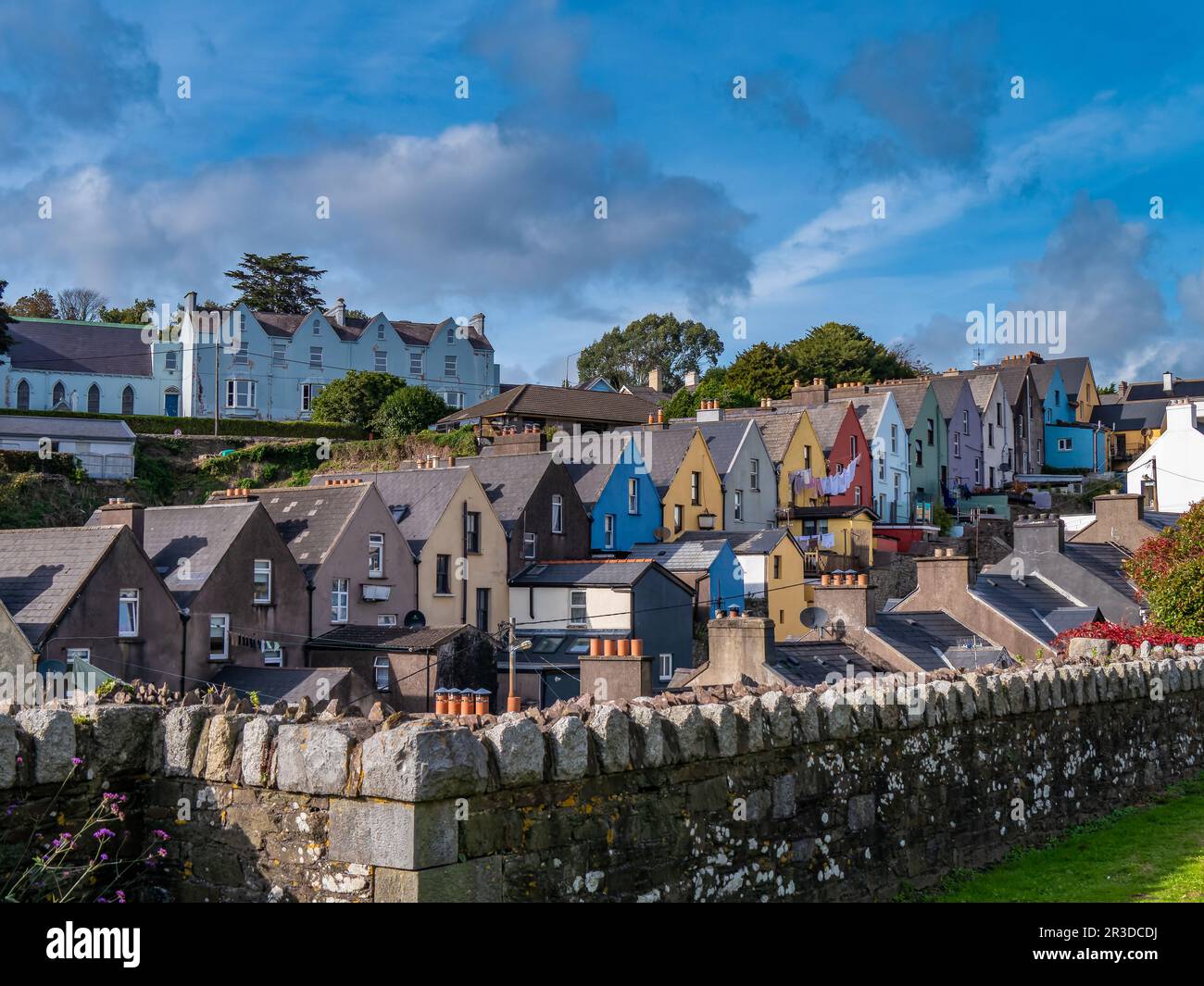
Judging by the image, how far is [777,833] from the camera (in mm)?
8914

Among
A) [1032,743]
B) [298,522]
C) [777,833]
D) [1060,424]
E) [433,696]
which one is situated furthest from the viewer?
[1060,424]

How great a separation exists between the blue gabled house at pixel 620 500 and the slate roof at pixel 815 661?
21.5m

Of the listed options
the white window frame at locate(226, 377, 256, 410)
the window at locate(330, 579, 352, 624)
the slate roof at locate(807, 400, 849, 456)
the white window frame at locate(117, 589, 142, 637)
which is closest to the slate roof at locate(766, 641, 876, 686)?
the white window frame at locate(117, 589, 142, 637)

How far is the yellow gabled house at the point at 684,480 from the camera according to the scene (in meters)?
50.3

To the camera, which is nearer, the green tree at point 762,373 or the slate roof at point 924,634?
Answer: the slate roof at point 924,634

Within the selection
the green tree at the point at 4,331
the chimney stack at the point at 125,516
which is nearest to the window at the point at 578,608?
the chimney stack at the point at 125,516

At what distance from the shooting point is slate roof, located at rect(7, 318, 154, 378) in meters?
72.1

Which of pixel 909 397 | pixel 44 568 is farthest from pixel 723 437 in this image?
pixel 44 568

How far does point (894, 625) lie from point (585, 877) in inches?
890

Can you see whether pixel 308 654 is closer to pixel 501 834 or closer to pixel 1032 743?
pixel 1032 743

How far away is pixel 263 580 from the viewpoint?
3603cm

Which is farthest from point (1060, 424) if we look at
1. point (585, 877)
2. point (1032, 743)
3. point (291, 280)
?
point (585, 877)

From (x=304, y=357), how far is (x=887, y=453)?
37.8m

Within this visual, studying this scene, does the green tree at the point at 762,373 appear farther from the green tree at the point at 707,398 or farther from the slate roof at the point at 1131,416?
the slate roof at the point at 1131,416
